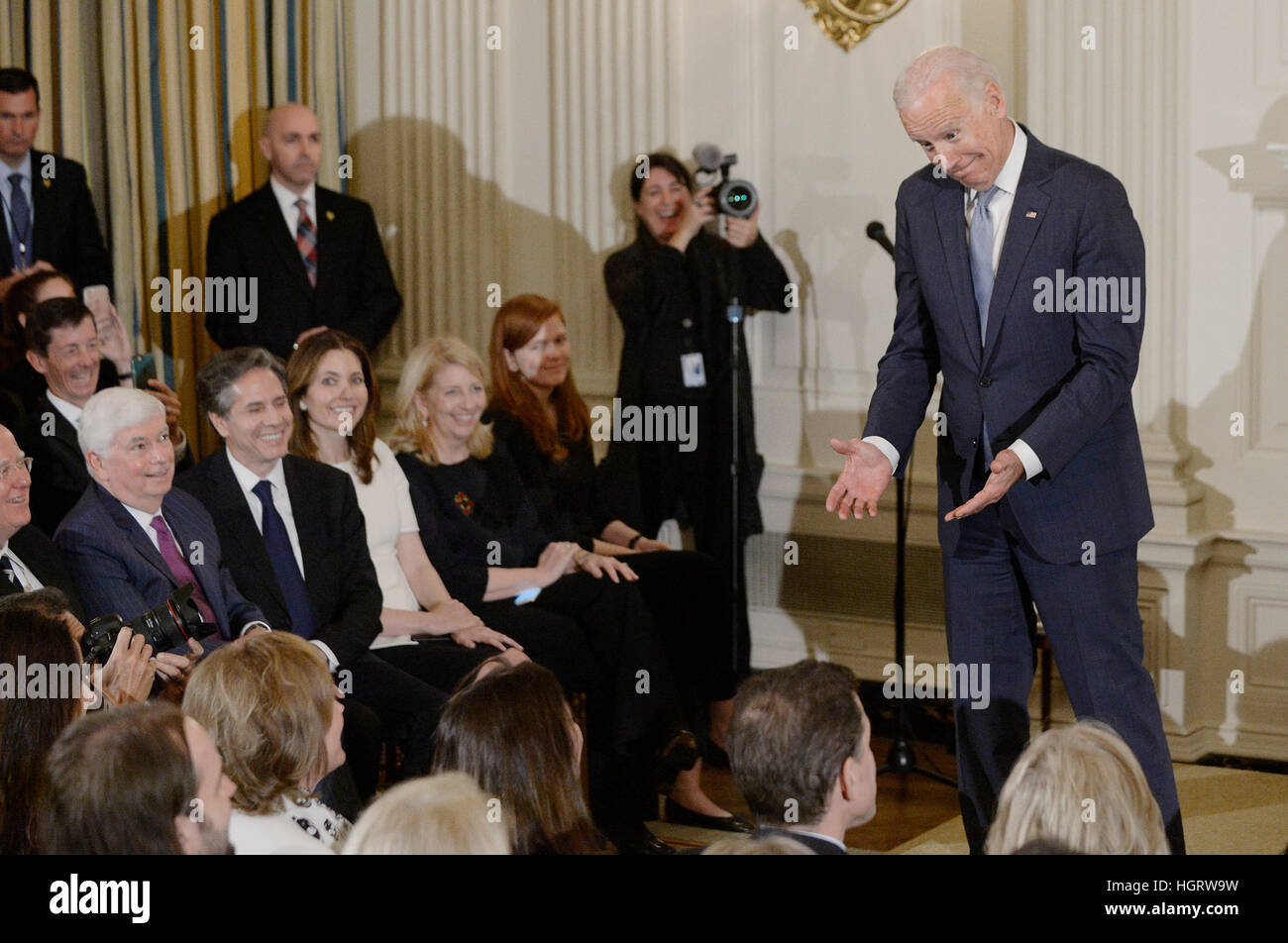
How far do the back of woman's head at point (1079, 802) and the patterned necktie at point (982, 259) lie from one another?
81 centimetres

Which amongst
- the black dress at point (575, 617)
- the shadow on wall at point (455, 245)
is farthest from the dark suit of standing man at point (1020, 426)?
the shadow on wall at point (455, 245)

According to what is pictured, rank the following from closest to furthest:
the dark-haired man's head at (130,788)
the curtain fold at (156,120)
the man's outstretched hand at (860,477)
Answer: the dark-haired man's head at (130,788) < the man's outstretched hand at (860,477) < the curtain fold at (156,120)

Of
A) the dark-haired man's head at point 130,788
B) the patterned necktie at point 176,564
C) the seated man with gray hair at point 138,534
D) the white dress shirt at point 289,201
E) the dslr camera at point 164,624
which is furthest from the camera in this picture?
the white dress shirt at point 289,201

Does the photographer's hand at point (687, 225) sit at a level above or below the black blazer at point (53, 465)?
above

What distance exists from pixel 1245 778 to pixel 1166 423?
0.94m

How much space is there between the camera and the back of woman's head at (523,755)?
236 centimetres

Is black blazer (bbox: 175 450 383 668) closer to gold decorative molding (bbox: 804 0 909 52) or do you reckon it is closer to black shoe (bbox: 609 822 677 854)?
black shoe (bbox: 609 822 677 854)

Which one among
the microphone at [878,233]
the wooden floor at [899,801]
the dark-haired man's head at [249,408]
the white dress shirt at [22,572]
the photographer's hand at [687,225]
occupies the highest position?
the photographer's hand at [687,225]

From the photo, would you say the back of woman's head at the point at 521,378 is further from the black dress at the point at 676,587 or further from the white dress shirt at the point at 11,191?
the white dress shirt at the point at 11,191

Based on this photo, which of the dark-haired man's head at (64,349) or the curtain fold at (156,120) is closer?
the dark-haired man's head at (64,349)

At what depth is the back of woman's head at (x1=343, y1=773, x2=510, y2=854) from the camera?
1.80m

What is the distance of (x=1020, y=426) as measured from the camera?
2.70m

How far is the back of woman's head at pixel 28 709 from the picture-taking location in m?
2.40
